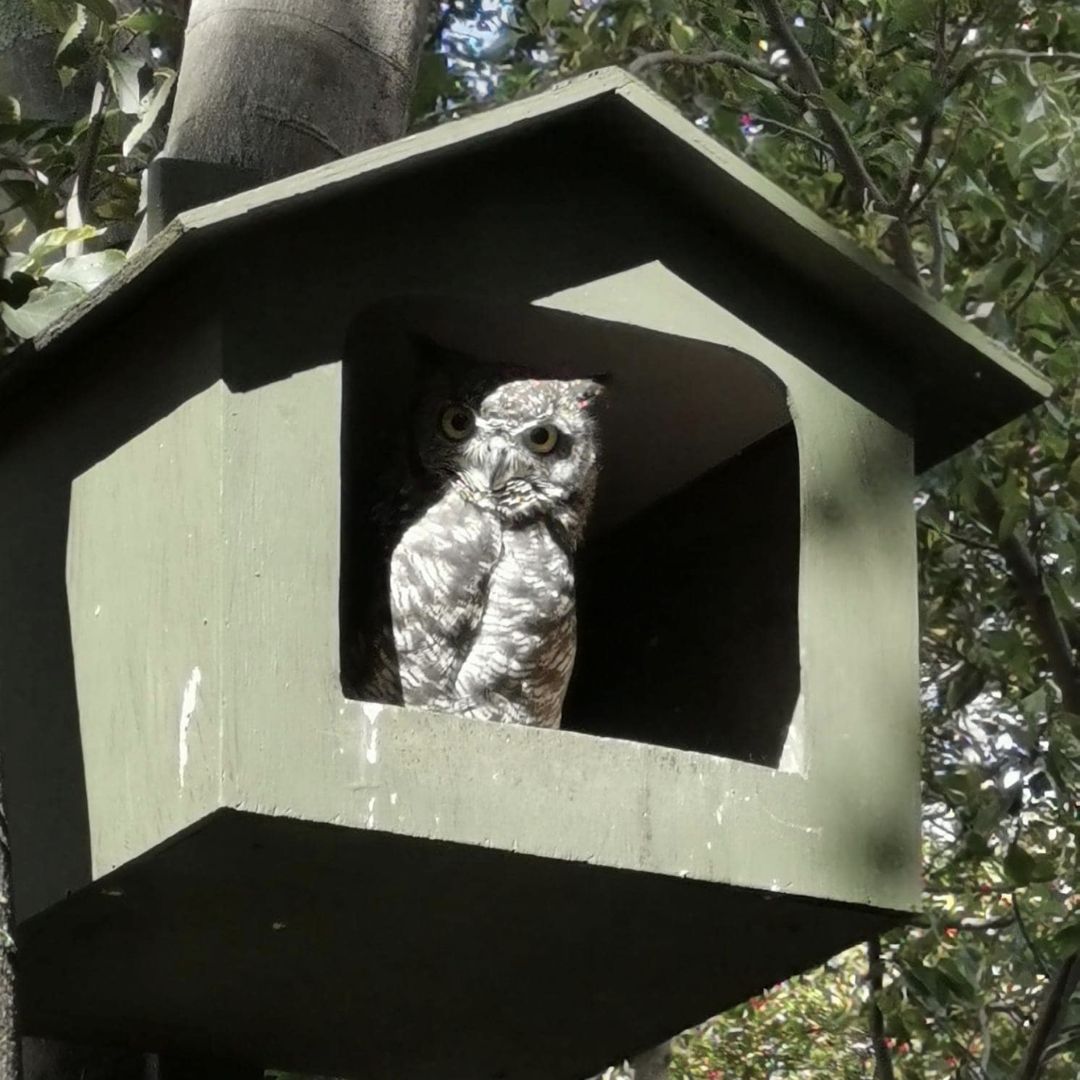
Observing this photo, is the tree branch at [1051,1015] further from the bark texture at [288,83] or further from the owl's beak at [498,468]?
the bark texture at [288,83]

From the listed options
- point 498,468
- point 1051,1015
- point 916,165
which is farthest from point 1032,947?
point 498,468

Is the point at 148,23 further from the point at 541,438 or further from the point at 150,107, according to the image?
the point at 541,438

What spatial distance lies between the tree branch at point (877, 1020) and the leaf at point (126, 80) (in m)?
1.68

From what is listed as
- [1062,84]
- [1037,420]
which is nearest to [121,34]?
[1062,84]

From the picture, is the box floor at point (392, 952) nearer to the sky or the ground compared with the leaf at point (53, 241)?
nearer to the ground

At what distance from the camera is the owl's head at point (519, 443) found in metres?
2.30

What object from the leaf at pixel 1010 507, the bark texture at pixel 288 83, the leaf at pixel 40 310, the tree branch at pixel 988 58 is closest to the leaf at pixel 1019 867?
the leaf at pixel 1010 507

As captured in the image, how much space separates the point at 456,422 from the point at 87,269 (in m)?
0.55

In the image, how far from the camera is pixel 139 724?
172 centimetres

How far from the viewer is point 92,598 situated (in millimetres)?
1882

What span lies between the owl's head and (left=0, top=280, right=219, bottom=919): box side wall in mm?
496

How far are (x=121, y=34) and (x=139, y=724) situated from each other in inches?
43.2

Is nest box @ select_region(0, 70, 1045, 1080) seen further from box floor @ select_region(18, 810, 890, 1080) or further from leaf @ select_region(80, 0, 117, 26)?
leaf @ select_region(80, 0, 117, 26)

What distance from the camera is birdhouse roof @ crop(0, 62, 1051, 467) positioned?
69.6 inches
